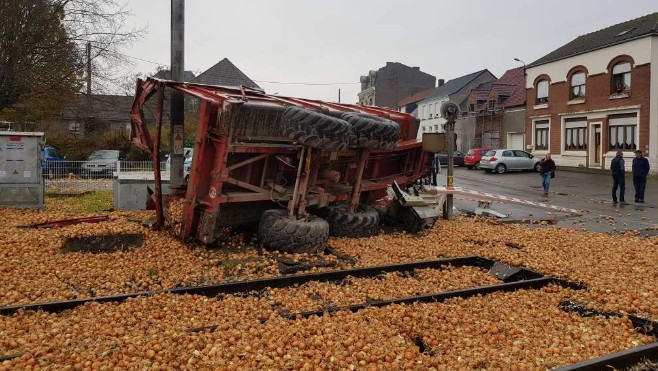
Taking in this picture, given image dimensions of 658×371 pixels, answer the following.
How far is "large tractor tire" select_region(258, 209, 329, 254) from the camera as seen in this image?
7.57m

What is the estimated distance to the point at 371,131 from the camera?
8.45 m

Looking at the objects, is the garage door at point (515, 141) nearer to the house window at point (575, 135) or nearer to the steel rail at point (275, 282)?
the house window at point (575, 135)

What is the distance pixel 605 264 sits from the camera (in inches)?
296

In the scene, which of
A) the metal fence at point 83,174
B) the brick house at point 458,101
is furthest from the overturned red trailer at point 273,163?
the brick house at point 458,101

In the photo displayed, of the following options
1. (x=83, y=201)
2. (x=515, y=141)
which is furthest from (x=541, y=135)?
(x=83, y=201)

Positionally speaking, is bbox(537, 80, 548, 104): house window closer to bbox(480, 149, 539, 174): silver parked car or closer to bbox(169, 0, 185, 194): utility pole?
bbox(480, 149, 539, 174): silver parked car

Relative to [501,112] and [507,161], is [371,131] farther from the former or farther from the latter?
[501,112]

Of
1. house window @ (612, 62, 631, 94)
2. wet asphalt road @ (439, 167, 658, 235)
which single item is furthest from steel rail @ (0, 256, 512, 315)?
house window @ (612, 62, 631, 94)

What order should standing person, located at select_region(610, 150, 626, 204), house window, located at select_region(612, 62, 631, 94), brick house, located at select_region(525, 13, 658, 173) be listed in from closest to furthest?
standing person, located at select_region(610, 150, 626, 204), brick house, located at select_region(525, 13, 658, 173), house window, located at select_region(612, 62, 631, 94)

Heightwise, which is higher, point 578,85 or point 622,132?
point 578,85

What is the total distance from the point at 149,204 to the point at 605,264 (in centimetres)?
788

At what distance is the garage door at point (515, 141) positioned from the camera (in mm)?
39562

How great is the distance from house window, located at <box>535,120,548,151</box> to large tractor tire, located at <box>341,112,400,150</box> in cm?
3013

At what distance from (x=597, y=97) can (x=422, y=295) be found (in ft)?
100
